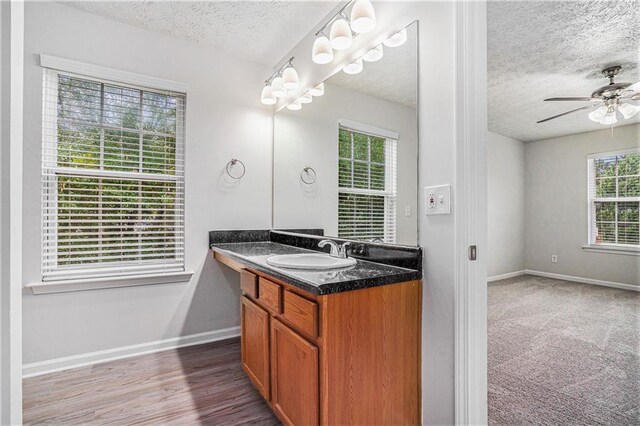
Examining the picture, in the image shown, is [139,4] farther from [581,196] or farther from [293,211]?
[581,196]

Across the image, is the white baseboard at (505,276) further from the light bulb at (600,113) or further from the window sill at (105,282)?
the window sill at (105,282)

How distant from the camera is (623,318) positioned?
3402 mm

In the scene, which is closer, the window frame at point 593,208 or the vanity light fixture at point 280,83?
the vanity light fixture at point 280,83

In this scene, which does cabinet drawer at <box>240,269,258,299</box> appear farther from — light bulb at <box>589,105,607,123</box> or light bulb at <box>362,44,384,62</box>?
light bulb at <box>589,105,607,123</box>

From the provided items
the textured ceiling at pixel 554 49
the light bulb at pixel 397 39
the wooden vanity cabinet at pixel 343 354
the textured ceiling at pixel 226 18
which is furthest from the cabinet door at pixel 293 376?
the textured ceiling at pixel 554 49

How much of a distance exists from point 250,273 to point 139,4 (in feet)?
6.57

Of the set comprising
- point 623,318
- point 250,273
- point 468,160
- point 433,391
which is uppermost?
point 468,160

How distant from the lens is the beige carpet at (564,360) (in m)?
1.75

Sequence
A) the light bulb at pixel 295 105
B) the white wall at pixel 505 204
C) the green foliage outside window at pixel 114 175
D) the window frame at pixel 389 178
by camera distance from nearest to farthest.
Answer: the window frame at pixel 389 178
the green foliage outside window at pixel 114 175
the light bulb at pixel 295 105
the white wall at pixel 505 204

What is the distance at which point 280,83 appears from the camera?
2.64 metres

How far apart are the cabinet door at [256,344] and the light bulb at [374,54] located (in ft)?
5.14

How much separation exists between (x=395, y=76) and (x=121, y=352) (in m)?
2.71

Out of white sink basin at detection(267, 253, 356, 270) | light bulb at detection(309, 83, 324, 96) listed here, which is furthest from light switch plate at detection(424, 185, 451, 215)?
light bulb at detection(309, 83, 324, 96)

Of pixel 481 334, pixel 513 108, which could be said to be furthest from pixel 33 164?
pixel 513 108
